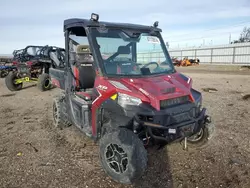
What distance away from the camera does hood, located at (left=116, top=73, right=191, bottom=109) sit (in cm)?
321

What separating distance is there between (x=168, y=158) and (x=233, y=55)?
109ft

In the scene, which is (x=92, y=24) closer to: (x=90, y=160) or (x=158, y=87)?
(x=158, y=87)

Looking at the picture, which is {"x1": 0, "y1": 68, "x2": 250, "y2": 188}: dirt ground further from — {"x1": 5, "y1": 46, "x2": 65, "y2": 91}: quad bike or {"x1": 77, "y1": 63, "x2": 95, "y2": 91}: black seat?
{"x1": 5, "y1": 46, "x2": 65, "y2": 91}: quad bike

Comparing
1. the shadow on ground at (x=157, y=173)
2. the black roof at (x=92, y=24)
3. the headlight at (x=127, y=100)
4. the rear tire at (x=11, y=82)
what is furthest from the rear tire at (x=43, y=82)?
the headlight at (x=127, y=100)

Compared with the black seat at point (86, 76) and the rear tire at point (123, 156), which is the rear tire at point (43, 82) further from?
the rear tire at point (123, 156)

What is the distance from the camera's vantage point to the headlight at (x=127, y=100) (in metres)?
3.19

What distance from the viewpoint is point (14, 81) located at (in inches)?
455

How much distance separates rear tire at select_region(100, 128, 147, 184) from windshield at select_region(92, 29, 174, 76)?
3.35ft

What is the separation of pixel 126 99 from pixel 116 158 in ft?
2.78

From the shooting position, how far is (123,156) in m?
3.23

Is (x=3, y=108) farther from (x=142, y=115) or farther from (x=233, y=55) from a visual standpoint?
(x=233, y=55)

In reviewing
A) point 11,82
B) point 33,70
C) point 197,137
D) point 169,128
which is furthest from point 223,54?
point 169,128

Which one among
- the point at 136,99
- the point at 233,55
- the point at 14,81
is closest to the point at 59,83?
the point at 136,99

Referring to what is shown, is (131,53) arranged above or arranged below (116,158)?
above
